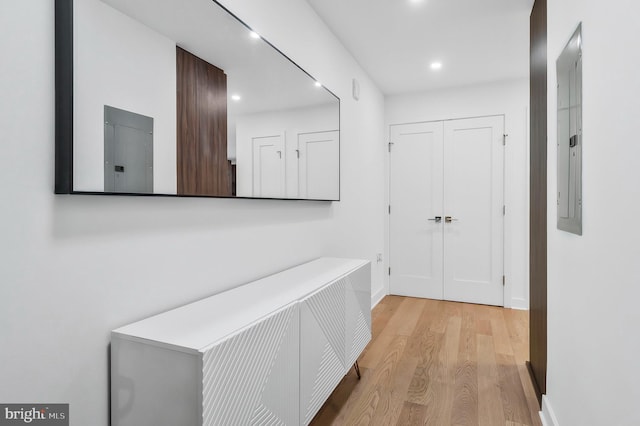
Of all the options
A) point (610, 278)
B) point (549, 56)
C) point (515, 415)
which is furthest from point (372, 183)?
point (610, 278)

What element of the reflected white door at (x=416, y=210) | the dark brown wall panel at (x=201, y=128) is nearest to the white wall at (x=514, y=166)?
the reflected white door at (x=416, y=210)

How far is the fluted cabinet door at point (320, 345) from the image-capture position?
1.51 m

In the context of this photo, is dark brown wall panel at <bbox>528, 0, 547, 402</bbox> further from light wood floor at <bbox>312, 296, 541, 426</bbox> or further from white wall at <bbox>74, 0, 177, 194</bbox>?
white wall at <bbox>74, 0, 177, 194</bbox>

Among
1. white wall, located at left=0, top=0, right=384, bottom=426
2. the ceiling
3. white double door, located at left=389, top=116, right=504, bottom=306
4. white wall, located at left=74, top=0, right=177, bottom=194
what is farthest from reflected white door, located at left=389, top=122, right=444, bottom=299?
white wall, located at left=74, top=0, right=177, bottom=194

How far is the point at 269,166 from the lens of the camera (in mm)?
1854

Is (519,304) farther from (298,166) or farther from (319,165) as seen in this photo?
(298,166)

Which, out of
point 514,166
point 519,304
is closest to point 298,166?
point 514,166

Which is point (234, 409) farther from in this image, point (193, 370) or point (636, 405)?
point (636, 405)

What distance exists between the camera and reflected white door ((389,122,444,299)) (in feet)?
13.3

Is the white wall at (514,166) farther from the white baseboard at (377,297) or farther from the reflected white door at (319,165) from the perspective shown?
the reflected white door at (319,165)

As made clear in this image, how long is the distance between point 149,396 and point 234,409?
0.83 feet

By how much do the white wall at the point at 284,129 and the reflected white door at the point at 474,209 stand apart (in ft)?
6.15

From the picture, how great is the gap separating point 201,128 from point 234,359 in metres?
0.88

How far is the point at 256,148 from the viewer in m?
1.77
